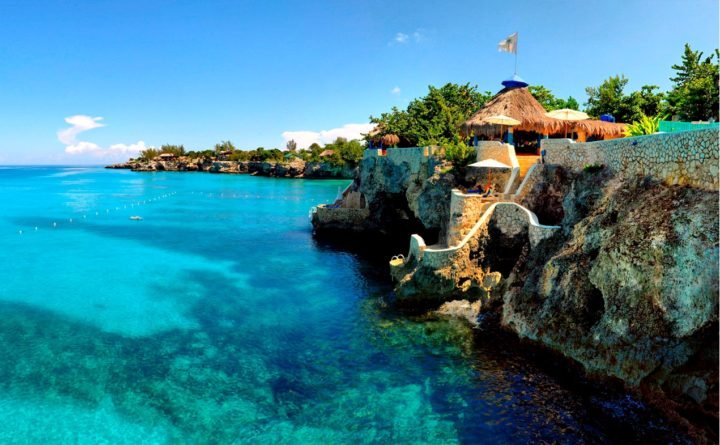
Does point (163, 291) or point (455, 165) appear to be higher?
point (455, 165)

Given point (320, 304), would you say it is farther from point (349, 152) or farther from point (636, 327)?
point (349, 152)

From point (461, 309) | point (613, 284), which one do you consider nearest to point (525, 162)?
point (461, 309)

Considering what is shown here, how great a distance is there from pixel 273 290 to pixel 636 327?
1846 centimetres

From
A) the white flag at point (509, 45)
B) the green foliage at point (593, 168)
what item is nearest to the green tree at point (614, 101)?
the white flag at point (509, 45)

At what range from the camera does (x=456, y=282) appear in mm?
21234

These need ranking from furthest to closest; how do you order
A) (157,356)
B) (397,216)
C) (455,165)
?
(397,216) → (455,165) → (157,356)

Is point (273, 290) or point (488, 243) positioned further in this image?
point (273, 290)

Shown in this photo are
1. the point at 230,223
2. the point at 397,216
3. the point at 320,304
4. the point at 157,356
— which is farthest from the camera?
the point at 230,223

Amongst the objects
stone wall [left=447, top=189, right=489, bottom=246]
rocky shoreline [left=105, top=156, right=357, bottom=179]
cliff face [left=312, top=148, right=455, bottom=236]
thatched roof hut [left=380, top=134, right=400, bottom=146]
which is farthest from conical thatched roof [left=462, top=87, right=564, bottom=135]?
rocky shoreline [left=105, top=156, right=357, bottom=179]

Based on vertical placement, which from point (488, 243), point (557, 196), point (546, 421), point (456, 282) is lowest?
point (546, 421)

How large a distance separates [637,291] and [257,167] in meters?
139

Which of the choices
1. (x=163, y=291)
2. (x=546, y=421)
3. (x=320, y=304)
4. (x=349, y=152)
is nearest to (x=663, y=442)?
(x=546, y=421)

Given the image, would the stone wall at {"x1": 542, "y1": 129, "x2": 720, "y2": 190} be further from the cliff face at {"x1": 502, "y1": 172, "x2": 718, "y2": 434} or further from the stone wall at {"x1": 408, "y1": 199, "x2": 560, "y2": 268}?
the stone wall at {"x1": 408, "y1": 199, "x2": 560, "y2": 268}

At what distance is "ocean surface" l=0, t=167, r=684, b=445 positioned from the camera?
41.2ft
